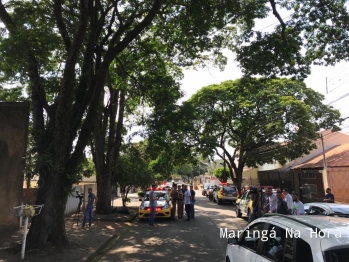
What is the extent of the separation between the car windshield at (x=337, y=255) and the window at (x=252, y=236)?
147cm

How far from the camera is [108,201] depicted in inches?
701

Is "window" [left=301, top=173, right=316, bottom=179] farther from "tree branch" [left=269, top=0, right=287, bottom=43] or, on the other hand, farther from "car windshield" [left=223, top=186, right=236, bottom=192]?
"tree branch" [left=269, top=0, right=287, bottom=43]

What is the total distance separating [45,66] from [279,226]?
932 centimetres

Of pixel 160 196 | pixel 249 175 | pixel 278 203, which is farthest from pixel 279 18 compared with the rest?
pixel 249 175

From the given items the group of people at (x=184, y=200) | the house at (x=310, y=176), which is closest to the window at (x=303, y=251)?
the group of people at (x=184, y=200)

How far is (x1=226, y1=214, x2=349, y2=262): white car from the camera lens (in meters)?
3.04

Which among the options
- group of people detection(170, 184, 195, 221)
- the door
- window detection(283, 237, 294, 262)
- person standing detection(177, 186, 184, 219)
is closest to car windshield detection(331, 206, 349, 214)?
the door

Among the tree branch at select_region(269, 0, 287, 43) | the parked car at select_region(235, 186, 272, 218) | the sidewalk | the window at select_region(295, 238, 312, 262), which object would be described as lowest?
the sidewalk

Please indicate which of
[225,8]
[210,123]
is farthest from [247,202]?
[210,123]

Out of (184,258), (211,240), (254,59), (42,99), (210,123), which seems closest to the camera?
(184,258)

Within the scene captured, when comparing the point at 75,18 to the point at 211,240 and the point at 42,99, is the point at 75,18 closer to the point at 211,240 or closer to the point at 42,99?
the point at 42,99

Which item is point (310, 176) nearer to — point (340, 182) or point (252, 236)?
point (340, 182)

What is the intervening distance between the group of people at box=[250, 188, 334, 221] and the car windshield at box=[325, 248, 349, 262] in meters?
7.49

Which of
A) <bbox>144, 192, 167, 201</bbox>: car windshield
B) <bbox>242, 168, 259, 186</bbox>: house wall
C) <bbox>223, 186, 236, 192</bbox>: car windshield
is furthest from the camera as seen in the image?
<bbox>242, 168, 259, 186</bbox>: house wall
